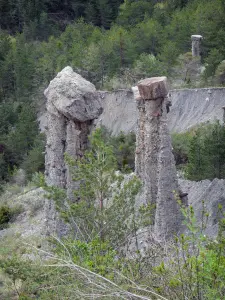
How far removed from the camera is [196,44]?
4144 cm

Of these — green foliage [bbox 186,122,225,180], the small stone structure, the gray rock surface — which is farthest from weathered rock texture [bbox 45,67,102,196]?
the small stone structure

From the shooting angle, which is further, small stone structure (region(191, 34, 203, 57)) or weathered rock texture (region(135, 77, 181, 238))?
small stone structure (region(191, 34, 203, 57))

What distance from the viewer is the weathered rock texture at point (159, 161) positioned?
1566 centimetres

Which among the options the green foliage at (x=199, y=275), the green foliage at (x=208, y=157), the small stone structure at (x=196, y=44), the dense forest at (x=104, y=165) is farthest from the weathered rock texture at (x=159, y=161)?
the small stone structure at (x=196, y=44)

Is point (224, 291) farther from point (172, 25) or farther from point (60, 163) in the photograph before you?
point (172, 25)

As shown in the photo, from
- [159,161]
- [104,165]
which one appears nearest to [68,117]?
[159,161]

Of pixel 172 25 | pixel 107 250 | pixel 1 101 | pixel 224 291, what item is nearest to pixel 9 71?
pixel 1 101

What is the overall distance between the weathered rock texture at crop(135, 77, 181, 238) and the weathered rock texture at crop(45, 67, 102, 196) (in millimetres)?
1351

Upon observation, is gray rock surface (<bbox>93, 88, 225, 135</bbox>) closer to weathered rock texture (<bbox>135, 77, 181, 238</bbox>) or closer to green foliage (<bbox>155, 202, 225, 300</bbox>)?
weathered rock texture (<bbox>135, 77, 181, 238</bbox>)

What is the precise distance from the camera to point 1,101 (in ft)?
149

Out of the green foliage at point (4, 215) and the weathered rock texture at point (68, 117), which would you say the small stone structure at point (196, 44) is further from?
the weathered rock texture at point (68, 117)

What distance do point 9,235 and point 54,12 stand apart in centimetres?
5348

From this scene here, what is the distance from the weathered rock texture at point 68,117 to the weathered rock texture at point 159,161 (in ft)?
4.43

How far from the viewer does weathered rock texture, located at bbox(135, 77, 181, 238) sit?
1566 cm
